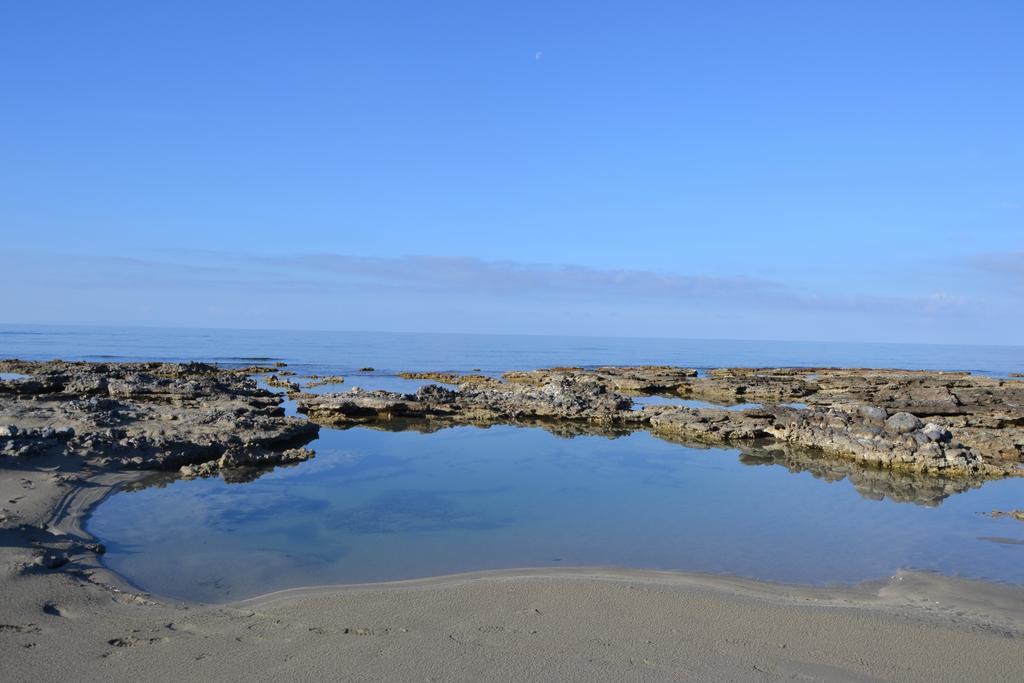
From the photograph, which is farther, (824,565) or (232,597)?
(824,565)

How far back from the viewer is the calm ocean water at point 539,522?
10.5 metres

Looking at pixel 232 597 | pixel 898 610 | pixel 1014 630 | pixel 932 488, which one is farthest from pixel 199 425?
pixel 932 488

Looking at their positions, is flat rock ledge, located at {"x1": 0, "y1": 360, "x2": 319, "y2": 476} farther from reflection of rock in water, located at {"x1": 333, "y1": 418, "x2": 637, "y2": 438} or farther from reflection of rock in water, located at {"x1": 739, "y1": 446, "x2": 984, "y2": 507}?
reflection of rock in water, located at {"x1": 739, "y1": 446, "x2": 984, "y2": 507}

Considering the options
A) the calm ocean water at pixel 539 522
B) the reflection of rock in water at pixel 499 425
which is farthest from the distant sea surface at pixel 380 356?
the calm ocean water at pixel 539 522

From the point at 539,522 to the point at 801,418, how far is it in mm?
16444

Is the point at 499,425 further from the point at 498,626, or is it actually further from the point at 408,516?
the point at 498,626

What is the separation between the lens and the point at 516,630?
785cm

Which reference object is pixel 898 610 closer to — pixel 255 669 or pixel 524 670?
pixel 524 670

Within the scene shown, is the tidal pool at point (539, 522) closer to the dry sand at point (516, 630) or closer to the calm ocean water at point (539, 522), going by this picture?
the calm ocean water at point (539, 522)

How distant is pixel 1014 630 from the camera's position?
838 cm

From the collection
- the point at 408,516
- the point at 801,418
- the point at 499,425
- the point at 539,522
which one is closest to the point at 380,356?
the point at 499,425

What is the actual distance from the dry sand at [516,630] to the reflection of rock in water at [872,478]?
7413mm

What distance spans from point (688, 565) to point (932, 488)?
37.3ft

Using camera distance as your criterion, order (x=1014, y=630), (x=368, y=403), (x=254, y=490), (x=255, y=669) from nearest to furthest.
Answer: (x=255, y=669) → (x=1014, y=630) → (x=254, y=490) → (x=368, y=403)
